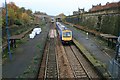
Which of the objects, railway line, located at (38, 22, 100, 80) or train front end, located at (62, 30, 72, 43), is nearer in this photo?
railway line, located at (38, 22, 100, 80)

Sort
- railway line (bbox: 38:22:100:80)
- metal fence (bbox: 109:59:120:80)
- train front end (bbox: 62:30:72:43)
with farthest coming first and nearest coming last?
train front end (bbox: 62:30:72:43), railway line (bbox: 38:22:100:80), metal fence (bbox: 109:59:120:80)

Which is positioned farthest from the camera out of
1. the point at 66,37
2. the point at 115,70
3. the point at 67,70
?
the point at 66,37

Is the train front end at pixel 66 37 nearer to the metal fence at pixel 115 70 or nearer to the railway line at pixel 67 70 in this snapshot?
the railway line at pixel 67 70

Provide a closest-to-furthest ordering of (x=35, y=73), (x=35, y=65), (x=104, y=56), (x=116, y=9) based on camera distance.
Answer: (x=35, y=73) < (x=35, y=65) < (x=104, y=56) < (x=116, y=9)

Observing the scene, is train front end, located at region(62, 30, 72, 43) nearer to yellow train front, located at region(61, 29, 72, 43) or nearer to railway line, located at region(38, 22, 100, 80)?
yellow train front, located at region(61, 29, 72, 43)

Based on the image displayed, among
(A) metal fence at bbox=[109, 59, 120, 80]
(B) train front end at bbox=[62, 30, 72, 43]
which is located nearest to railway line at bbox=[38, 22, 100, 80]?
(A) metal fence at bbox=[109, 59, 120, 80]

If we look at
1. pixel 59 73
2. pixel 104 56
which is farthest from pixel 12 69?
pixel 104 56

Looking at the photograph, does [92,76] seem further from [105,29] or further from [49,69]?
[105,29]

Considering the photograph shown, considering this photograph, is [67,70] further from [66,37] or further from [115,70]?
[66,37]

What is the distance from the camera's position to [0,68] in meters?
16.9

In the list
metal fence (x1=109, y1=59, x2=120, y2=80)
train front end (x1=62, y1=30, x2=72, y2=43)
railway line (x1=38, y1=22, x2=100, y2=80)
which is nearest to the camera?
metal fence (x1=109, y1=59, x2=120, y2=80)

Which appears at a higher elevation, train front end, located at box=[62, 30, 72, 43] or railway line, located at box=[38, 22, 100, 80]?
train front end, located at box=[62, 30, 72, 43]

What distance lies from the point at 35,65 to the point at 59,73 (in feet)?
7.00

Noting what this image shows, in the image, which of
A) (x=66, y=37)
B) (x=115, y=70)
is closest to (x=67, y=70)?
(x=115, y=70)
